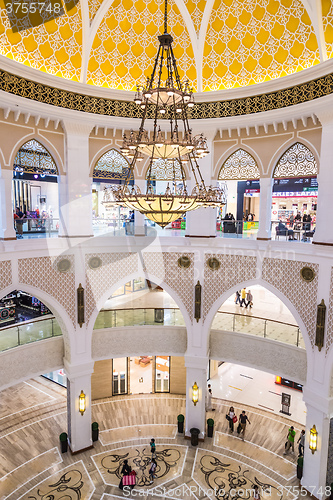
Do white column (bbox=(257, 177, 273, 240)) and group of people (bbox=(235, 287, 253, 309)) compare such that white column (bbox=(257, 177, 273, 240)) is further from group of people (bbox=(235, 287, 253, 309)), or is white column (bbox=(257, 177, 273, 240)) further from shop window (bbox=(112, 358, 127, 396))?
shop window (bbox=(112, 358, 127, 396))

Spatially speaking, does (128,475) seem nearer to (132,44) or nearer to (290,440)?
(290,440)

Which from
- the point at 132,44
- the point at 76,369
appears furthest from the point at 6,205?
the point at 132,44

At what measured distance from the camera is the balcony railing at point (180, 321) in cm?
920

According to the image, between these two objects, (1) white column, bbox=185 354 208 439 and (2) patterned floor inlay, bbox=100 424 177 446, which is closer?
(1) white column, bbox=185 354 208 439

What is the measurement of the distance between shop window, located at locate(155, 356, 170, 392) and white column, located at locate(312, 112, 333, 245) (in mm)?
7297

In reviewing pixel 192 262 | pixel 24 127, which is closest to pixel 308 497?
pixel 192 262

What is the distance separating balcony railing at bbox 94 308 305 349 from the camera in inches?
362

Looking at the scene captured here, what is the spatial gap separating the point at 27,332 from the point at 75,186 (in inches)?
159

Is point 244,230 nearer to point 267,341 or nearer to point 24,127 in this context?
point 267,341

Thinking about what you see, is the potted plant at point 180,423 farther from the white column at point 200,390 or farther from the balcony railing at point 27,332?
the balcony railing at point 27,332

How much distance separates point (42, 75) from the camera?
7.41 meters

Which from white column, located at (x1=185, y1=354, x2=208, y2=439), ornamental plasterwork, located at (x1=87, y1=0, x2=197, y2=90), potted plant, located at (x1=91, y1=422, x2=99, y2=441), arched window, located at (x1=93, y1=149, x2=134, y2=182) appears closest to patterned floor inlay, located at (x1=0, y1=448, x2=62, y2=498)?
potted plant, located at (x1=91, y1=422, x2=99, y2=441)

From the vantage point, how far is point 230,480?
26.4 ft

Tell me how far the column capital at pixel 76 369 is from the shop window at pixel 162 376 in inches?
150
